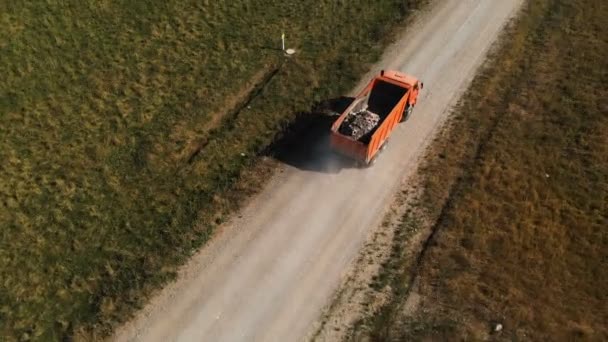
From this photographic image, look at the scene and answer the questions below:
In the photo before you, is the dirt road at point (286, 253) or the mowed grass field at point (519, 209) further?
the mowed grass field at point (519, 209)

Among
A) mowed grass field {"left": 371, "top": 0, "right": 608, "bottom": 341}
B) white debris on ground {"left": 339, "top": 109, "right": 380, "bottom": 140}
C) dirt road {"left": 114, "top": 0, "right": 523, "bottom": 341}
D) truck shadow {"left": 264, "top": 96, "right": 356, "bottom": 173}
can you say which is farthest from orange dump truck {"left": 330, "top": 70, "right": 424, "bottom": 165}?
mowed grass field {"left": 371, "top": 0, "right": 608, "bottom": 341}

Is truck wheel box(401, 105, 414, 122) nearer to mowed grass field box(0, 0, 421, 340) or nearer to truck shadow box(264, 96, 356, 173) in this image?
truck shadow box(264, 96, 356, 173)

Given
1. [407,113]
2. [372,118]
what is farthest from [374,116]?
[407,113]

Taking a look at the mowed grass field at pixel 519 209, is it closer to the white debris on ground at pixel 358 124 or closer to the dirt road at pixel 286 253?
the dirt road at pixel 286 253

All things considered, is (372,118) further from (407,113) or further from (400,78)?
(400,78)

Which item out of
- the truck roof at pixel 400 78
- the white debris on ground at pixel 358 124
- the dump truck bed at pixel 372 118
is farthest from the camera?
the truck roof at pixel 400 78

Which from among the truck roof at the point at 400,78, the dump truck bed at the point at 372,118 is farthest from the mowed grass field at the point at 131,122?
the dump truck bed at the point at 372,118

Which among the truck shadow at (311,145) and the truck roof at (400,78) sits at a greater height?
the truck roof at (400,78)
